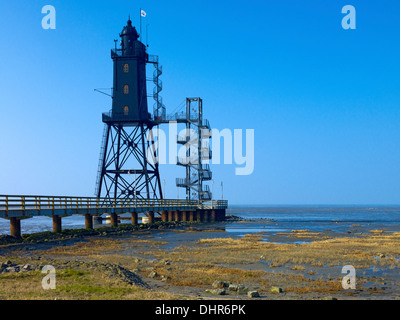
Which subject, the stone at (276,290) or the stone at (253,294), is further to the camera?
the stone at (276,290)

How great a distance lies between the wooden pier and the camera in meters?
35.1

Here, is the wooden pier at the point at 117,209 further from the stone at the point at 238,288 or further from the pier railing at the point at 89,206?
the stone at the point at 238,288

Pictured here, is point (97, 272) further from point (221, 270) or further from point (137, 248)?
point (137, 248)

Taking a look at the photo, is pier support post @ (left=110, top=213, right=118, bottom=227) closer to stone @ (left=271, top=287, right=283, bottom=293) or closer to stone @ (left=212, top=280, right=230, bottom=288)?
stone @ (left=212, top=280, right=230, bottom=288)

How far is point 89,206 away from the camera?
45.7 meters

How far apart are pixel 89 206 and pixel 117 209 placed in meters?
4.28

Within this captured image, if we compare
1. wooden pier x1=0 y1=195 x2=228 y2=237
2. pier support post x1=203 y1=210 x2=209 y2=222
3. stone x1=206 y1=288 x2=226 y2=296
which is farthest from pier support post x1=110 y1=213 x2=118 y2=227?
stone x1=206 y1=288 x2=226 y2=296

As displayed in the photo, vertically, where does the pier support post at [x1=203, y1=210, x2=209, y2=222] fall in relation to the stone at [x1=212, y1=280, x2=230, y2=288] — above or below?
below

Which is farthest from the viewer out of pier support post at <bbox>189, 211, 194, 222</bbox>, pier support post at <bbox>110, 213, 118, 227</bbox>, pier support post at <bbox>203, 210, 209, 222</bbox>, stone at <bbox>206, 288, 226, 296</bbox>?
pier support post at <bbox>203, 210, 209, 222</bbox>

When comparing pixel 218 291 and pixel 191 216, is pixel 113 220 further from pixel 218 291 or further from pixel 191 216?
pixel 218 291

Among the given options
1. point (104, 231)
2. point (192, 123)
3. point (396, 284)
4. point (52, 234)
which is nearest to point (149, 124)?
point (192, 123)

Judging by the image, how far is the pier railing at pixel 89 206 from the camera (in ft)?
106

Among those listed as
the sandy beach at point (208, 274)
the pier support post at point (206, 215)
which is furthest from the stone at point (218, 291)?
the pier support post at point (206, 215)
